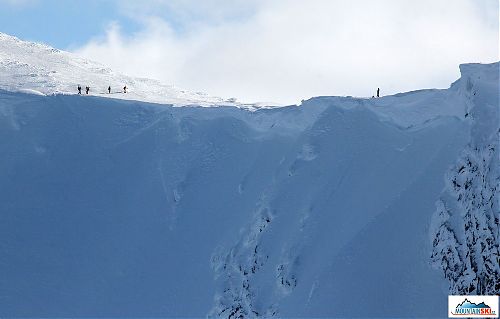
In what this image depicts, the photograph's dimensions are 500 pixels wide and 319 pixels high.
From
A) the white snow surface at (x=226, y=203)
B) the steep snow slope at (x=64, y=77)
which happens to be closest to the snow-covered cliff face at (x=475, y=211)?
the white snow surface at (x=226, y=203)

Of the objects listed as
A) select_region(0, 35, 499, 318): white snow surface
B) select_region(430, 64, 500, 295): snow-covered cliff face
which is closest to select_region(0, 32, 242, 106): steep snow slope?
select_region(0, 35, 499, 318): white snow surface

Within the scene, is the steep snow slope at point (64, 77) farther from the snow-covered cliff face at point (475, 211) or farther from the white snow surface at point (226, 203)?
the snow-covered cliff face at point (475, 211)

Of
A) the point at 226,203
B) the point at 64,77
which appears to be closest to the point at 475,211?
the point at 226,203

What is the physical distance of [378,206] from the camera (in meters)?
29.5

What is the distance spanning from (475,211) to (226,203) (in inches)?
613

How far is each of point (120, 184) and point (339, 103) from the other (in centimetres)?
1386

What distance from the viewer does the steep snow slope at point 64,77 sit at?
161 feet

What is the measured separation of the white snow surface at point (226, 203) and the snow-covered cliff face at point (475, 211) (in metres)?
0.36

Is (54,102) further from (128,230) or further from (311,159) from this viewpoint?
Answer: (311,159)

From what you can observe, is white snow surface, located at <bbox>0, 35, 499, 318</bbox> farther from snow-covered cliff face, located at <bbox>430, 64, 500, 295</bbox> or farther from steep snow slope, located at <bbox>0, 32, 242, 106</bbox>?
steep snow slope, located at <bbox>0, 32, 242, 106</bbox>

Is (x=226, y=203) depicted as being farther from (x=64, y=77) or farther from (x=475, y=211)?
(x=64, y=77)

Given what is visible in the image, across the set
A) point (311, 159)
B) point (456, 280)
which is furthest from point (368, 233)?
point (311, 159)

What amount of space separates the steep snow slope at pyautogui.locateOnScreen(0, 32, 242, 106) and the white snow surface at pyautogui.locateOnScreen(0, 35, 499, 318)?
1848mm

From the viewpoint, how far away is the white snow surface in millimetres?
28109
